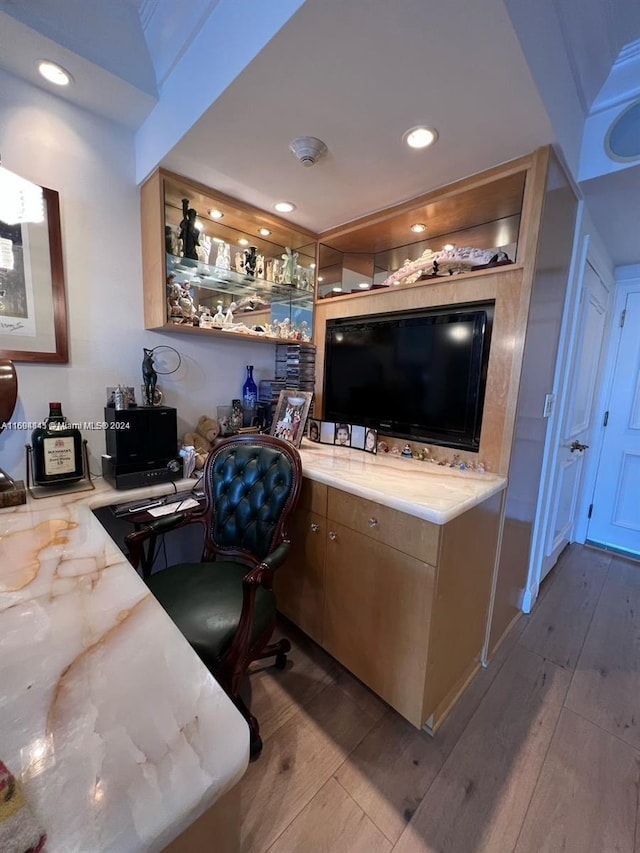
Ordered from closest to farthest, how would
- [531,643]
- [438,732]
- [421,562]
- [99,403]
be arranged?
[421,562], [438,732], [99,403], [531,643]

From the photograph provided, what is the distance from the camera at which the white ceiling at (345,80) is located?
3.15ft

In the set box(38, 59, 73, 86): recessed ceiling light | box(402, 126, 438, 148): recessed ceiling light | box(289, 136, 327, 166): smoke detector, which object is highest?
box(38, 59, 73, 86): recessed ceiling light

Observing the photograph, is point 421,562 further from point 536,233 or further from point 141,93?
point 141,93

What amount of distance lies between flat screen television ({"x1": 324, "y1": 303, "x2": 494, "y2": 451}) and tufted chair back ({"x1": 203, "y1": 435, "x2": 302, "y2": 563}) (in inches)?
27.4

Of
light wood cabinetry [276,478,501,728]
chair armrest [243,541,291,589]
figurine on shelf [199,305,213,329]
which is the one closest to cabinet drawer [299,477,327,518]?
light wood cabinetry [276,478,501,728]

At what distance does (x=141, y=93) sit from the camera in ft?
4.74

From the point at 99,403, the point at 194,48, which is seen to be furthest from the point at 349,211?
the point at 99,403

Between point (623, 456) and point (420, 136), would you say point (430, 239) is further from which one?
point (623, 456)

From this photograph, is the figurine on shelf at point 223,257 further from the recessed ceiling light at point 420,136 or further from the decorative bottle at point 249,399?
the recessed ceiling light at point 420,136

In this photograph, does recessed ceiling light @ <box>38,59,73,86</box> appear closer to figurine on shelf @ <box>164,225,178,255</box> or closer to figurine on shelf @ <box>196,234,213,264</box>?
figurine on shelf @ <box>164,225,178,255</box>

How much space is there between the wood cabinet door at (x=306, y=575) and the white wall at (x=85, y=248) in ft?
3.53

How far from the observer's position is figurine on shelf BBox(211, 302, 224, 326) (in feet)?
6.22

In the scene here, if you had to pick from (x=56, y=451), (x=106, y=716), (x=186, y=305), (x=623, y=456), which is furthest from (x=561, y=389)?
(x=56, y=451)

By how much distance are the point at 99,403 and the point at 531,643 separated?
257cm
